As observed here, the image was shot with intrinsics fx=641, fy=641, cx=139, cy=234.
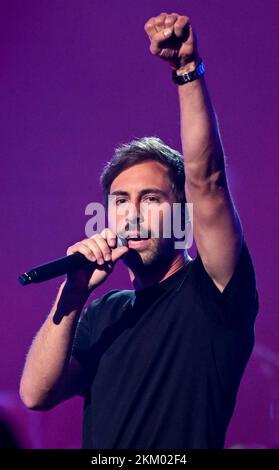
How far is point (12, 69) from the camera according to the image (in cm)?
254

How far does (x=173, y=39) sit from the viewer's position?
4.01 feet

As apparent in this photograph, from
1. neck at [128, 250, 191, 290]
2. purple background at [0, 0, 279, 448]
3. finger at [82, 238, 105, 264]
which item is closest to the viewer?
finger at [82, 238, 105, 264]

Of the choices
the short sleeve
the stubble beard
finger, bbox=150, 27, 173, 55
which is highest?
finger, bbox=150, 27, 173, 55

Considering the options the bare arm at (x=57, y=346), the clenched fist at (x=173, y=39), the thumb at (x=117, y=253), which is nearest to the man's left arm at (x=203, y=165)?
the clenched fist at (x=173, y=39)

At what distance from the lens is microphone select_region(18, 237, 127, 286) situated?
1.34 metres

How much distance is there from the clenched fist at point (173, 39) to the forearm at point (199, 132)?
2 centimetres

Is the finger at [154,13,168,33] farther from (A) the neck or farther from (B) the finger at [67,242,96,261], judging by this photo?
(A) the neck

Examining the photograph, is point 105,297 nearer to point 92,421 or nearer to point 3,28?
point 92,421

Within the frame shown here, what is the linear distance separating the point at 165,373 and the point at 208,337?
12 cm

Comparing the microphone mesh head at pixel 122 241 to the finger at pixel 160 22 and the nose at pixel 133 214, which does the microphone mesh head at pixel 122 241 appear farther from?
the finger at pixel 160 22

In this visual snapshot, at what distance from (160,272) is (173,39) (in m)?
0.64

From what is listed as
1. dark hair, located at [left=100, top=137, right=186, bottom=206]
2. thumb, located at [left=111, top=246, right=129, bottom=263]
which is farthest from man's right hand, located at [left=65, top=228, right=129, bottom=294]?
dark hair, located at [left=100, top=137, right=186, bottom=206]

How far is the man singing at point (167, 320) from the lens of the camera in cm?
131

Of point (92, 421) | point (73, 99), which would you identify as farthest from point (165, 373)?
point (73, 99)
